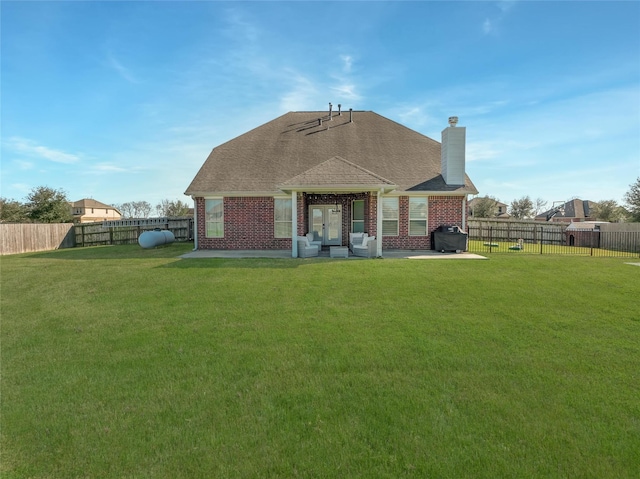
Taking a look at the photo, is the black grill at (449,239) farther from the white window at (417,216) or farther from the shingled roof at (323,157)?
the shingled roof at (323,157)

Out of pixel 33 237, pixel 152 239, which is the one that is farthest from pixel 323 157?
pixel 33 237

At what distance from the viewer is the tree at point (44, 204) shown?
28547mm

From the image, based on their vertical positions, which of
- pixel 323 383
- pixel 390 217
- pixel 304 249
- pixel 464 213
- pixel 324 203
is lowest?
pixel 323 383

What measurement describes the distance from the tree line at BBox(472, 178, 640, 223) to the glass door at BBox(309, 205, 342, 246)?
29337 mm

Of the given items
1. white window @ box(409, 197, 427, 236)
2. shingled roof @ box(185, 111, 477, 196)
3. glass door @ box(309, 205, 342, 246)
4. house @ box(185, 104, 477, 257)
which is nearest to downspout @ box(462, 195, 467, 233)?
house @ box(185, 104, 477, 257)

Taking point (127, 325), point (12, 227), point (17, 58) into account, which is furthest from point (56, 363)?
point (12, 227)

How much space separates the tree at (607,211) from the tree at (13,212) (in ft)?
226

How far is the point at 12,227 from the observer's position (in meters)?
18.8

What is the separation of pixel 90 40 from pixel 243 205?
8.38 meters

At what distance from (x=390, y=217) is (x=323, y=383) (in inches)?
520

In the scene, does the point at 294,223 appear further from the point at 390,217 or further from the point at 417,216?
the point at 417,216

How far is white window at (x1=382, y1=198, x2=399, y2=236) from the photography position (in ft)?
53.3

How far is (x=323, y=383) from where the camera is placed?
153 inches

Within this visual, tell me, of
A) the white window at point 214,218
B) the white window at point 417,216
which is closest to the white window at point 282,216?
the white window at point 214,218
